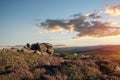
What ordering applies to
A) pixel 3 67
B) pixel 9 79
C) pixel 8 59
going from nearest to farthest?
1. pixel 9 79
2. pixel 3 67
3. pixel 8 59

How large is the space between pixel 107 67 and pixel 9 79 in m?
12.1

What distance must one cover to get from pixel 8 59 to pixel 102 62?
39.0ft

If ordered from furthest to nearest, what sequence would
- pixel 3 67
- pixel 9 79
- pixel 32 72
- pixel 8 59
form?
pixel 8 59 < pixel 3 67 < pixel 32 72 < pixel 9 79

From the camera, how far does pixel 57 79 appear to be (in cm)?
2481

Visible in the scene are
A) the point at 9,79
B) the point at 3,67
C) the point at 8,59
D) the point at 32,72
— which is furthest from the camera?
the point at 8,59

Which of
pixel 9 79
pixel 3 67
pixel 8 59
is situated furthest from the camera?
pixel 8 59

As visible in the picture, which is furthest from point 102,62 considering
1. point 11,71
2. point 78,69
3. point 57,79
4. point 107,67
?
point 11,71

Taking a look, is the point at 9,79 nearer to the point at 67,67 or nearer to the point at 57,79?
the point at 57,79

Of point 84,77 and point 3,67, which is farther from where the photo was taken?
point 3,67

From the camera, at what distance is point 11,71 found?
27.3m

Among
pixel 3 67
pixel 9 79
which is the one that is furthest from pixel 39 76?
pixel 3 67

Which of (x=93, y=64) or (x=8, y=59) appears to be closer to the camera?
(x=93, y=64)

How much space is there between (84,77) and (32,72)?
5.44 m

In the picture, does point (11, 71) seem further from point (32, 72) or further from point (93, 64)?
point (93, 64)
